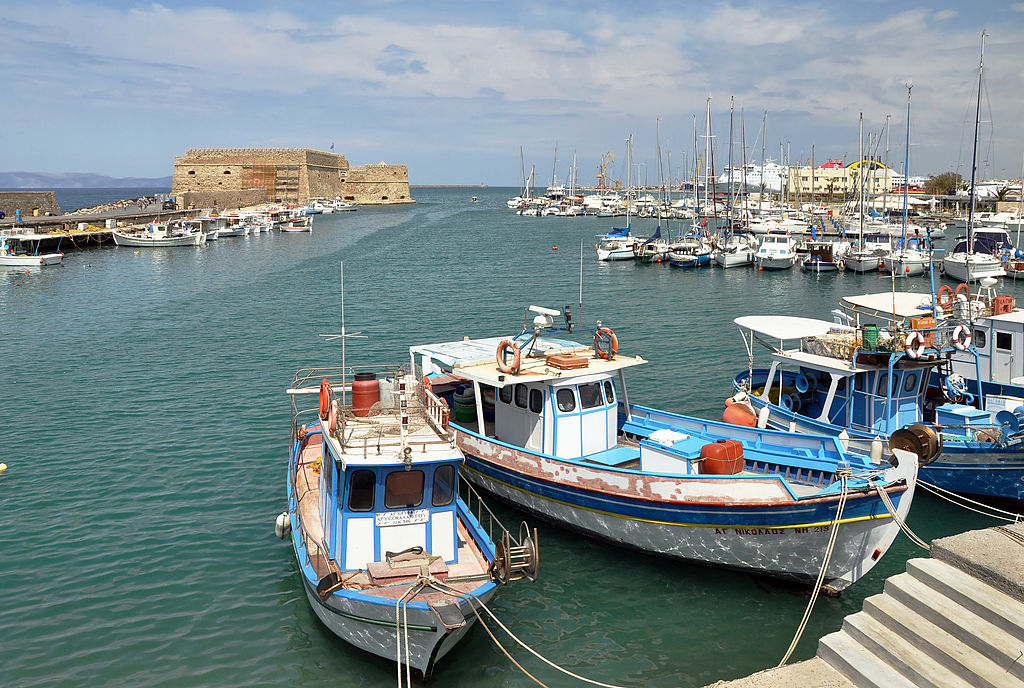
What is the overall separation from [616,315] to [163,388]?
73.0 feet

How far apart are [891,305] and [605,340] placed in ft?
30.1

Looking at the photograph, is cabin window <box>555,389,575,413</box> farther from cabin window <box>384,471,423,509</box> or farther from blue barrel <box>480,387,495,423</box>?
cabin window <box>384,471,423,509</box>

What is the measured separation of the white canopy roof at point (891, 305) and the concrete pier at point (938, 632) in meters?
11.5

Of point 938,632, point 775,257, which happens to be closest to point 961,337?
point 938,632

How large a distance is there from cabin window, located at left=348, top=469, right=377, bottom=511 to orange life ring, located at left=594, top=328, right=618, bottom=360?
650 centimetres

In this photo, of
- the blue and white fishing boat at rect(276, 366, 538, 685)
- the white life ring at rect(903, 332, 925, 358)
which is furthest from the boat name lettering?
the white life ring at rect(903, 332, 925, 358)

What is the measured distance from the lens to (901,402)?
1684 cm

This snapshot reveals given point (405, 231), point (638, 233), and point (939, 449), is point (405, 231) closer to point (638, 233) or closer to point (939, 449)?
point (638, 233)

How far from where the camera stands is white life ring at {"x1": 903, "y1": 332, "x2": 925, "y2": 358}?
15.9 metres

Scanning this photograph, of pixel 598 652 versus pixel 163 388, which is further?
pixel 163 388

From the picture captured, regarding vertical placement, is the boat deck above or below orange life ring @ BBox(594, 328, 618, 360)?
below

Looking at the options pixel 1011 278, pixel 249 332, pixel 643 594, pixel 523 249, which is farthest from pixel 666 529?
pixel 523 249

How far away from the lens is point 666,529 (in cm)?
1334

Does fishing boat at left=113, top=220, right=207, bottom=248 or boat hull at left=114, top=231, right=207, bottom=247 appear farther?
fishing boat at left=113, top=220, right=207, bottom=248
